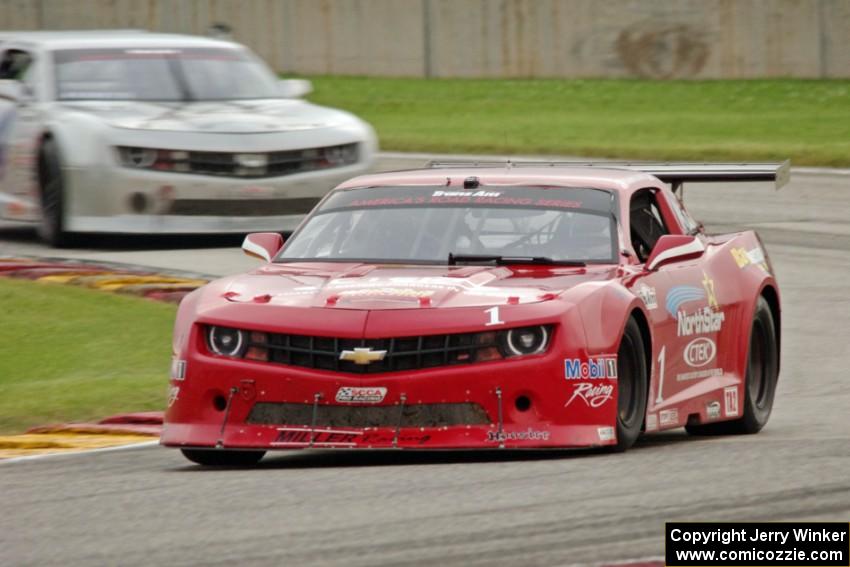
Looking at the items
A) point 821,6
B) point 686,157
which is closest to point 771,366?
point 686,157

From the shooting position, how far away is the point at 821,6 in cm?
3659

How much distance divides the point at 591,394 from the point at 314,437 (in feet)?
3.48

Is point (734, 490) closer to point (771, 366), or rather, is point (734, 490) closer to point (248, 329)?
Result: point (248, 329)

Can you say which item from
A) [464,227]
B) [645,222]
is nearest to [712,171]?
[645,222]

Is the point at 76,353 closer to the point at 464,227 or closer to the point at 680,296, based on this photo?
the point at 464,227

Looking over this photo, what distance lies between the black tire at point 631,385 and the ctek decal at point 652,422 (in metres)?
0.11

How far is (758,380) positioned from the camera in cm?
976

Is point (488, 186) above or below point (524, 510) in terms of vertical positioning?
above

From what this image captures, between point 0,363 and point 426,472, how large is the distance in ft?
17.9

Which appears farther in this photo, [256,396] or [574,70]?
[574,70]

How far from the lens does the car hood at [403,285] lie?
7711mm

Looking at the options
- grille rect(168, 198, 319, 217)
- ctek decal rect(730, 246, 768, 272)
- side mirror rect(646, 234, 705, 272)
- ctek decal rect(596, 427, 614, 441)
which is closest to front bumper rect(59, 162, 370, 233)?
grille rect(168, 198, 319, 217)

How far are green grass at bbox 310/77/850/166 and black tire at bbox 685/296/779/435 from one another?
1355 centimetres

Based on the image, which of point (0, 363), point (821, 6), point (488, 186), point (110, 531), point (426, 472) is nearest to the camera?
point (110, 531)
